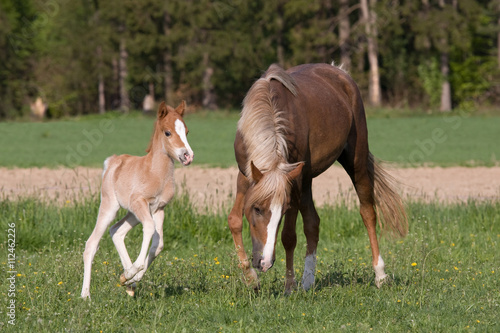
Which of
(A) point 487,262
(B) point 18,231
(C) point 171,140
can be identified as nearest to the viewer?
(C) point 171,140

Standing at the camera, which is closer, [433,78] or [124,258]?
[124,258]

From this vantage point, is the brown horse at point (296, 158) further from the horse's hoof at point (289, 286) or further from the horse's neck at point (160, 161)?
the horse's neck at point (160, 161)

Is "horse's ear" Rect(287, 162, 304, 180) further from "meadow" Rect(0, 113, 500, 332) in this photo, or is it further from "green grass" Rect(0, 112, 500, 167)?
"green grass" Rect(0, 112, 500, 167)

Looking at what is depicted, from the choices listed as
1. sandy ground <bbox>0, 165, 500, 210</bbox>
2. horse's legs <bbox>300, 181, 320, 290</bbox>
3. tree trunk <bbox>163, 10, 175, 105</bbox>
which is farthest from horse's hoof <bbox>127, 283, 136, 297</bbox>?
tree trunk <bbox>163, 10, 175, 105</bbox>

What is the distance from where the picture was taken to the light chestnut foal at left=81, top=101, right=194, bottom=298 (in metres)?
5.33

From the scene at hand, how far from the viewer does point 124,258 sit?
5602 millimetres

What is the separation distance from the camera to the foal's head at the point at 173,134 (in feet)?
16.9

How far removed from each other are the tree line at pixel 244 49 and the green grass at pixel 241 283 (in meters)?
28.5

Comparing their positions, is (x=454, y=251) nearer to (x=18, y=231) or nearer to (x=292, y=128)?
(x=292, y=128)

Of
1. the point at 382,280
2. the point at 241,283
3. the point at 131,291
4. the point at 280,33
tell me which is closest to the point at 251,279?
the point at 241,283

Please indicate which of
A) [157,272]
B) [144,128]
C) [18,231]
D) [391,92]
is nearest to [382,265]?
[157,272]

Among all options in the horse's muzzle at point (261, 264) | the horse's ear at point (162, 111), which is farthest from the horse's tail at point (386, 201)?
the horse's ear at point (162, 111)

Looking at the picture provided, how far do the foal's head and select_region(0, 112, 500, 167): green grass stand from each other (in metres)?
12.8

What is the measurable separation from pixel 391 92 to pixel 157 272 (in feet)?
140
